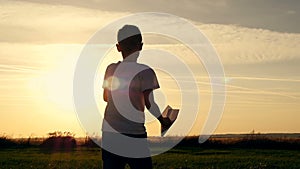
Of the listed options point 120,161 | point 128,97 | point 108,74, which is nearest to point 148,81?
point 128,97

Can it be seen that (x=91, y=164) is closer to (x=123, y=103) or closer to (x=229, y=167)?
(x=229, y=167)

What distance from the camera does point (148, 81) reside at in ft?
22.6

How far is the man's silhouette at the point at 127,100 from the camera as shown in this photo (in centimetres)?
689

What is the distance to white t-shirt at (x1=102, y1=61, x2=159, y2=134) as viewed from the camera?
22.6ft

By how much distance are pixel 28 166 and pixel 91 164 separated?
2.02m

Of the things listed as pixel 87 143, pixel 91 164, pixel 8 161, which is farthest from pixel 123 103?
pixel 87 143

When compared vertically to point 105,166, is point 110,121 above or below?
above

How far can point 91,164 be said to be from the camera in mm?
20484

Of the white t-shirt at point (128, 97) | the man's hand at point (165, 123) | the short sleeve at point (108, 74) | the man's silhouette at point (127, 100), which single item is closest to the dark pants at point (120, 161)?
the man's silhouette at point (127, 100)

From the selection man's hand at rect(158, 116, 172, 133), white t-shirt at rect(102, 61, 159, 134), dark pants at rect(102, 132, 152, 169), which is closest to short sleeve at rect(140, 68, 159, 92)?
white t-shirt at rect(102, 61, 159, 134)

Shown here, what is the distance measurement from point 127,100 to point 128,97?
0.04 meters

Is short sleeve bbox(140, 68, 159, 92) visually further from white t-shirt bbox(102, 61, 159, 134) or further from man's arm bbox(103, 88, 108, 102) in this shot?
man's arm bbox(103, 88, 108, 102)

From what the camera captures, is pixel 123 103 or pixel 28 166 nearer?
pixel 123 103

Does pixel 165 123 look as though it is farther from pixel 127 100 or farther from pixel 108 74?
pixel 108 74
